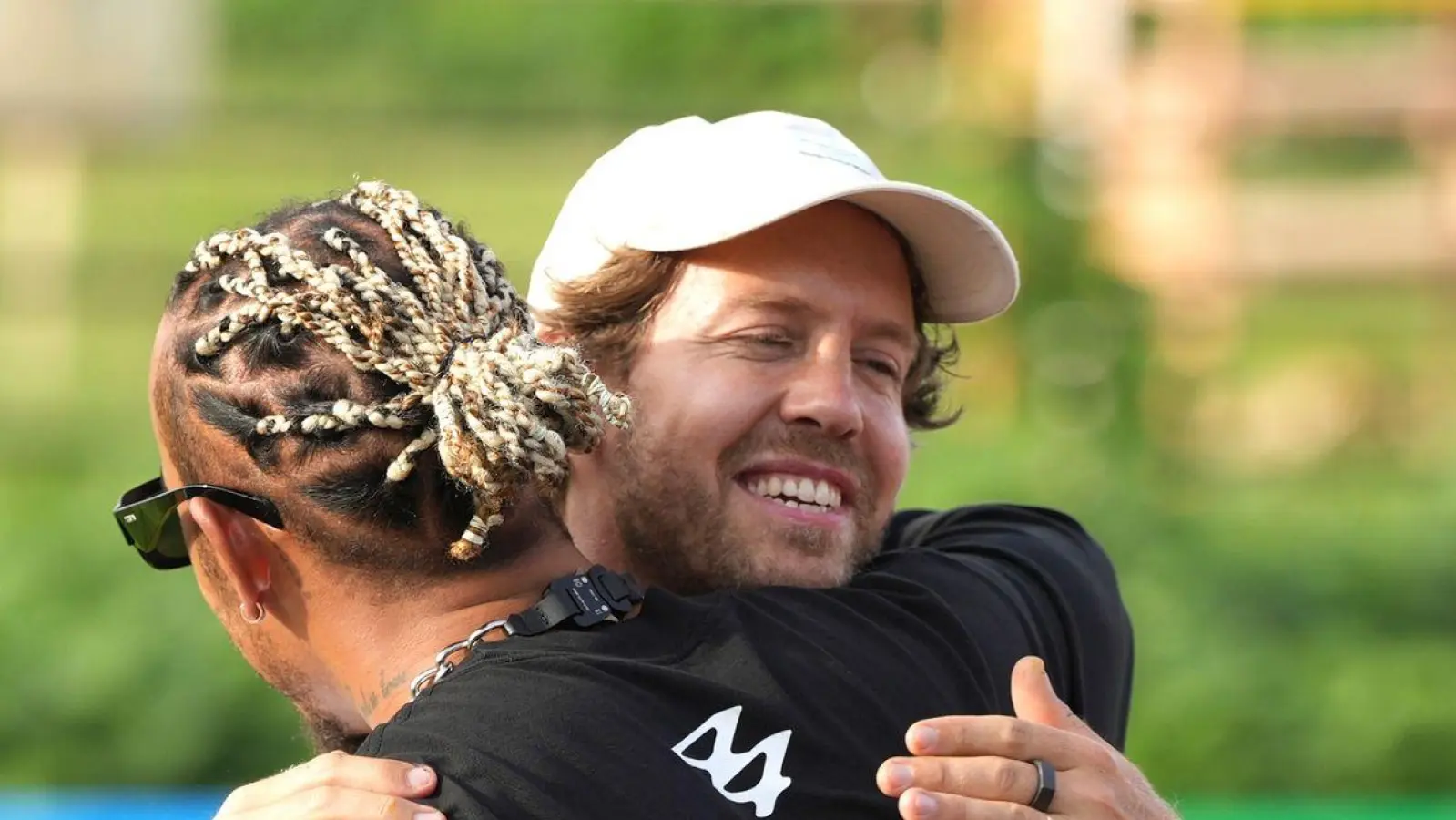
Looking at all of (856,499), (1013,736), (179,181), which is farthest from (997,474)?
(179,181)

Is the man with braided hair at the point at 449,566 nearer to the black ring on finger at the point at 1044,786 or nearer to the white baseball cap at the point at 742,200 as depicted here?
the black ring on finger at the point at 1044,786

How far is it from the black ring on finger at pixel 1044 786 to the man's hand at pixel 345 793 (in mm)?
639

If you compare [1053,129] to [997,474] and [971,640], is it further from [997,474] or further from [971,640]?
[971,640]

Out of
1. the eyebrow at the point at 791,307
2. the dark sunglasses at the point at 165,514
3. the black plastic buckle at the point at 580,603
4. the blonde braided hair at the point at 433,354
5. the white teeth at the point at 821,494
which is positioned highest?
the eyebrow at the point at 791,307

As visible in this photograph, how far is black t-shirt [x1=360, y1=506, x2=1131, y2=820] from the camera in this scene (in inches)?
74.9

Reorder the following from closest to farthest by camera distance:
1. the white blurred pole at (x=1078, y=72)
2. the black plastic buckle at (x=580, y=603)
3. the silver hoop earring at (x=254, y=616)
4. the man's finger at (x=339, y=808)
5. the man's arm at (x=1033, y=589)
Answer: the man's finger at (x=339, y=808)
the black plastic buckle at (x=580, y=603)
the silver hoop earring at (x=254, y=616)
the man's arm at (x=1033, y=589)
the white blurred pole at (x=1078, y=72)

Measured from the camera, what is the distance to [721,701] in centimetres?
204

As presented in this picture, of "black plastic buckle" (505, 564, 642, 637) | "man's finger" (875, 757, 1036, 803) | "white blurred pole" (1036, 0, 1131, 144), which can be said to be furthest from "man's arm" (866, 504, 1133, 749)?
"white blurred pole" (1036, 0, 1131, 144)

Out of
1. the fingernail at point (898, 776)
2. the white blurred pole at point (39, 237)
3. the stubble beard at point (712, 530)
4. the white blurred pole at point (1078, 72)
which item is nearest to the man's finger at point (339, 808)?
the fingernail at point (898, 776)

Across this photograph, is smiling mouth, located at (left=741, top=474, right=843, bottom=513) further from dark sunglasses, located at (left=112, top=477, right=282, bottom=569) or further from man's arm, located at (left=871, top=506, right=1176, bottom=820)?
dark sunglasses, located at (left=112, top=477, right=282, bottom=569)

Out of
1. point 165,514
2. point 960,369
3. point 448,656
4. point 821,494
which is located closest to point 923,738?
point 448,656

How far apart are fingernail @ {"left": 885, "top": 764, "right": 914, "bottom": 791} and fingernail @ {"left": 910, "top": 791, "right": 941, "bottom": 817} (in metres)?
0.02

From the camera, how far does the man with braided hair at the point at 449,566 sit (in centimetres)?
196

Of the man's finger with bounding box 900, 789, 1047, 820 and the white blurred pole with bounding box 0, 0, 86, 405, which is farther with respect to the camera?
the white blurred pole with bounding box 0, 0, 86, 405
